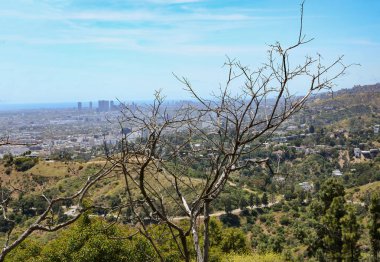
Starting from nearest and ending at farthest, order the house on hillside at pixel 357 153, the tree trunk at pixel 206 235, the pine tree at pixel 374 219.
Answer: the tree trunk at pixel 206 235 < the pine tree at pixel 374 219 < the house on hillside at pixel 357 153

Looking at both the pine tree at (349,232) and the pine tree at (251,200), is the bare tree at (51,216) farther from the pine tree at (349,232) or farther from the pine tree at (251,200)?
the pine tree at (251,200)

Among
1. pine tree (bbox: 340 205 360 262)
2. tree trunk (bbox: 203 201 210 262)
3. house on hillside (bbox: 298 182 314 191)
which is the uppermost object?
tree trunk (bbox: 203 201 210 262)

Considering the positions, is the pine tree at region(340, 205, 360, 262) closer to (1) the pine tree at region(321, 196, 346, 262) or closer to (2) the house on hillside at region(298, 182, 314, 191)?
(1) the pine tree at region(321, 196, 346, 262)

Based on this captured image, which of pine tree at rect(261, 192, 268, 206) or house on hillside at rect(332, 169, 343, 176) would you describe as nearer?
pine tree at rect(261, 192, 268, 206)

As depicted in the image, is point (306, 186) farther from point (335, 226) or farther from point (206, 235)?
point (206, 235)

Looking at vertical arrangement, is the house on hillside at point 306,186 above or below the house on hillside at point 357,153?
below

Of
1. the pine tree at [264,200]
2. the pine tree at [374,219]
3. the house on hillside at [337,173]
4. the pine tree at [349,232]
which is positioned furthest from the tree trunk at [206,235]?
the house on hillside at [337,173]

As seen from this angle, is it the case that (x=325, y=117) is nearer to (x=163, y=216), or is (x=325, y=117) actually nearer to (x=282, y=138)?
(x=282, y=138)

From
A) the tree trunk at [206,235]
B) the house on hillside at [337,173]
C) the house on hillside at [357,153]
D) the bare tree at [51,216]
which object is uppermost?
the bare tree at [51,216]

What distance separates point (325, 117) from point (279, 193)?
67530 mm

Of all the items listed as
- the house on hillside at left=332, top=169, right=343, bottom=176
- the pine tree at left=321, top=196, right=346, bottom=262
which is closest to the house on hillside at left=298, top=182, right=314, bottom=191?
the house on hillside at left=332, top=169, right=343, bottom=176

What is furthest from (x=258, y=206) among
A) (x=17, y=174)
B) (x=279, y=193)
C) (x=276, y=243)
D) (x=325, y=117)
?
(x=325, y=117)

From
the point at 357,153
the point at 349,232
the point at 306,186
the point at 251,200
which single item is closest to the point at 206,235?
the point at 349,232

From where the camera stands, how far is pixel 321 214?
1602cm
